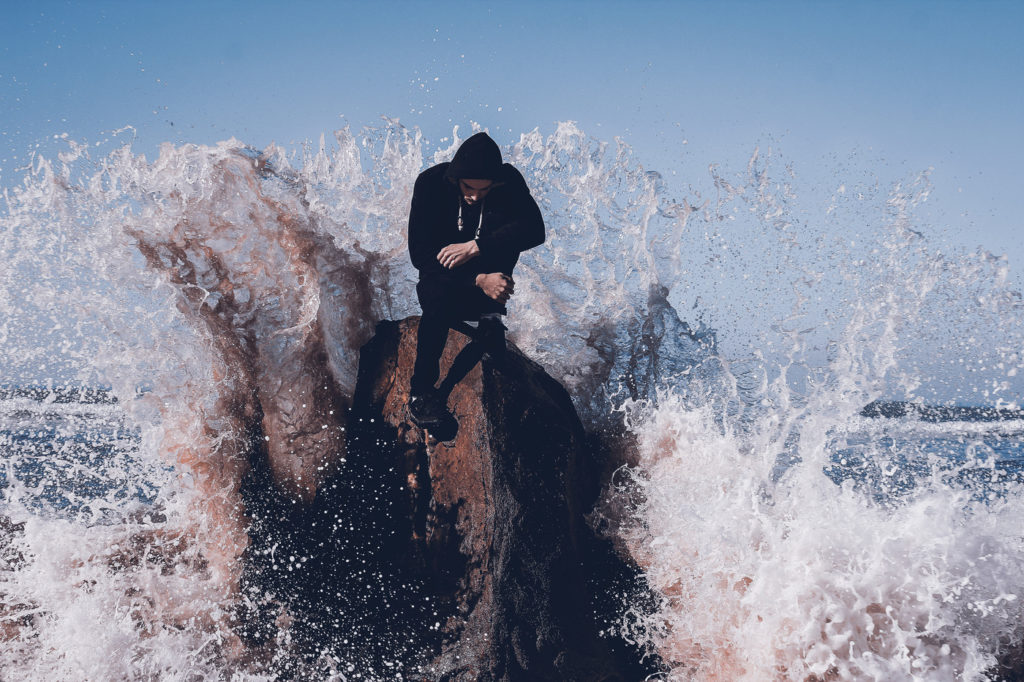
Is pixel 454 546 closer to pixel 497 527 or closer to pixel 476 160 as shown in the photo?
pixel 497 527

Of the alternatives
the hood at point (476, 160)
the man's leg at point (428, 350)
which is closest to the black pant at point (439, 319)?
the man's leg at point (428, 350)

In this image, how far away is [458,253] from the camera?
279 centimetres

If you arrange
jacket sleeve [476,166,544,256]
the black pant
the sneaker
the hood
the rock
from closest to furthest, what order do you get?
the hood
jacket sleeve [476,166,544,256]
the black pant
the rock
the sneaker

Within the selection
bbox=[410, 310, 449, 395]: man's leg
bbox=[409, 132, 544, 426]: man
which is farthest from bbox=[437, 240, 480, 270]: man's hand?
bbox=[410, 310, 449, 395]: man's leg

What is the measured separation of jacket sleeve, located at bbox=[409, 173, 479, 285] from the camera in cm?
286

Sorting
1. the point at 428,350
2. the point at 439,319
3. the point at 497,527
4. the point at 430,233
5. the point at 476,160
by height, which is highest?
the point at 476,160

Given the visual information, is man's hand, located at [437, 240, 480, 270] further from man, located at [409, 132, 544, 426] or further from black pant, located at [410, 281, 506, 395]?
black pant, located at [410, 281, 506, 395]

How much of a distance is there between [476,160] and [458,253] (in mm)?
398

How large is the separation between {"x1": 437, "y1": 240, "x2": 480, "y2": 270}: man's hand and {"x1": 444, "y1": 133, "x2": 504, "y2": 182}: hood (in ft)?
0.94

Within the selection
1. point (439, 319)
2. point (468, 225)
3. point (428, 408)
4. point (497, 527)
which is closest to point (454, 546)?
point (497, 527)

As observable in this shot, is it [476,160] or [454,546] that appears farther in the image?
[454,546]

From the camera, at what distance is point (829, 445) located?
13.5 feet

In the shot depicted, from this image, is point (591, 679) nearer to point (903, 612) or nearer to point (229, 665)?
point (903, 612)

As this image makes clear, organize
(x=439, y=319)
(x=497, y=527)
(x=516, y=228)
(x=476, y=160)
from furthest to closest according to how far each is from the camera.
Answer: (x=497, y=527)
(x=439, y=319)
(x=516, y=228)
(x=476, y=160)
